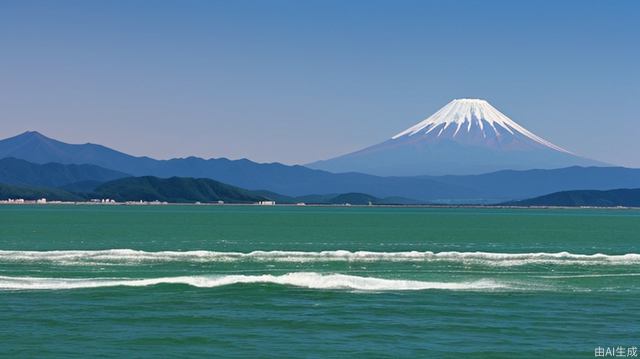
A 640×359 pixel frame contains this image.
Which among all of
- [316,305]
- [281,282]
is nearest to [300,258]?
[281,282]

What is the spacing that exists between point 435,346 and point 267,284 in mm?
16263

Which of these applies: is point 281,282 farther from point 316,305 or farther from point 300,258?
point 300,258

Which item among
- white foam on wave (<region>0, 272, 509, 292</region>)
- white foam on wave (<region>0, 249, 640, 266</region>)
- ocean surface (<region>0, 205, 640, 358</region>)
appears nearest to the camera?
ocean surface (<region>0, 205, 640, 358</region>)

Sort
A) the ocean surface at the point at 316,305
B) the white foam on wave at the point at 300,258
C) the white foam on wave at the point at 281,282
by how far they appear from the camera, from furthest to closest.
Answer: the white foam on wave at the point at 300,258 → the white foam on wave at the point at 281,282 → the ocean surface at the point at 316,305

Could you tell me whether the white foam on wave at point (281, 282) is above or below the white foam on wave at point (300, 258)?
below

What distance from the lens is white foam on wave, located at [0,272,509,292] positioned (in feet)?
158

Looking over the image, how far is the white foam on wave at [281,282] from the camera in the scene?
48.2 m

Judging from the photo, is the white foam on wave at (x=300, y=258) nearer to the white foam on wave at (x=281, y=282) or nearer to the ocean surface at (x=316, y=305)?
the ocean surface at (x=316, y=305)

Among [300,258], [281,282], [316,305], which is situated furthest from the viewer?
[300,258]

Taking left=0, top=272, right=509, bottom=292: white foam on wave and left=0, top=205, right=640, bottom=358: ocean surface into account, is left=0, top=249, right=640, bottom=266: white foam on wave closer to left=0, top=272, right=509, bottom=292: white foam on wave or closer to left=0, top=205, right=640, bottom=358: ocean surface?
left=0, top=205, right=640, bottom=358: ocean surface

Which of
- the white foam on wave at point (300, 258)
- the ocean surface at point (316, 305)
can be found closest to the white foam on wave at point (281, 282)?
the ocean surface at point (316, 305)

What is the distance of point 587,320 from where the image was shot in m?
38.6

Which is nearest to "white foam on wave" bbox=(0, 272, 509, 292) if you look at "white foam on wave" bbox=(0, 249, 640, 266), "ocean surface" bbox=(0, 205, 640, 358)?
"ocean surface" bbox=(0, 205, 640, 358)

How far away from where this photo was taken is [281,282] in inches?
1945
